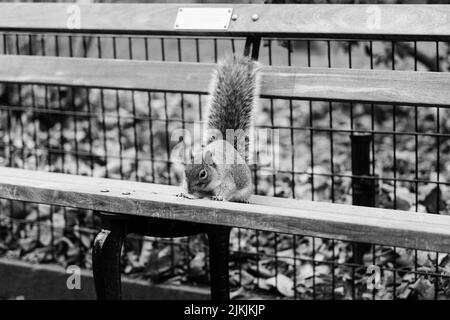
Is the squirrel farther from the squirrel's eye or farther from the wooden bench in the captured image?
the wooden bench

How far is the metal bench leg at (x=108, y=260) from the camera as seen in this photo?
267 centimetres

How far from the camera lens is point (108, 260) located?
268 centimetres

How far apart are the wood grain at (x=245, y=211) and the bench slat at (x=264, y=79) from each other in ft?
1.46

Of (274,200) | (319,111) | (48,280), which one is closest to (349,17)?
(274,200)

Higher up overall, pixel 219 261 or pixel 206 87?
pixel 206 87

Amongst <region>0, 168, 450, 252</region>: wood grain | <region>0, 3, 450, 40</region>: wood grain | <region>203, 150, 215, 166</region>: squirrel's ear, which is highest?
<region>0, 3, 450, 40</region>: wood grain

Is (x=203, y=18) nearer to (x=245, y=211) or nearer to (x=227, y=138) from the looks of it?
(x=227, y=138)

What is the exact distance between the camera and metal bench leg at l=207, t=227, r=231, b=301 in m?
2.94

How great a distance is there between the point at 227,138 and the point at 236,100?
5.3 inches

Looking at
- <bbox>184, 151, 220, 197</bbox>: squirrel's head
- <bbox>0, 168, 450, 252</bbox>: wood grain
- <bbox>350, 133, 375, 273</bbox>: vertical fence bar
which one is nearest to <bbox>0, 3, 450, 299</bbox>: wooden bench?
<bbox>0, 168, 450, 252</bbox>: wood grain

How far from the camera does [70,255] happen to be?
4223mm

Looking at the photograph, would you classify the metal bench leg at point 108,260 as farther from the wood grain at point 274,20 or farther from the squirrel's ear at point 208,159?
the wood grain at point 274,20

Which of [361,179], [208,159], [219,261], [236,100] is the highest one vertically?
[236,100]

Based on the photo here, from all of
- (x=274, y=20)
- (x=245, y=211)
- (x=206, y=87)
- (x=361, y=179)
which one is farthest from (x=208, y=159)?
(x=361, y=179)
